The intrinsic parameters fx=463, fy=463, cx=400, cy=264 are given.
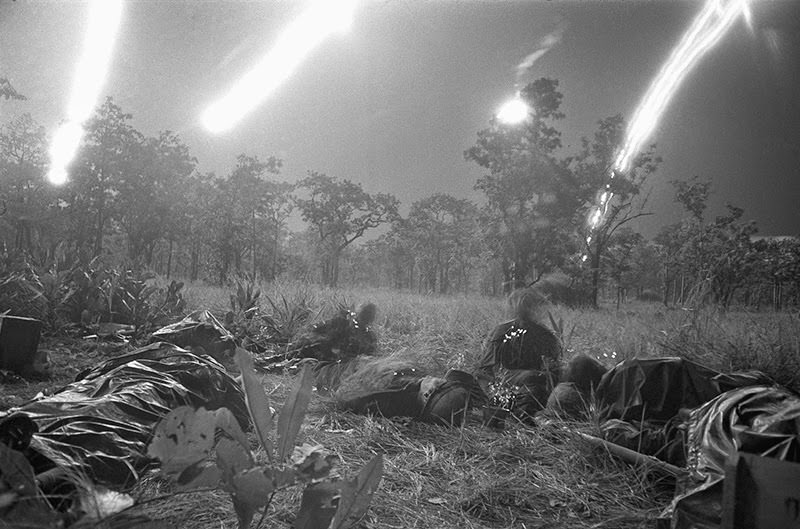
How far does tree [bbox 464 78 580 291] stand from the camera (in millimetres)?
19688

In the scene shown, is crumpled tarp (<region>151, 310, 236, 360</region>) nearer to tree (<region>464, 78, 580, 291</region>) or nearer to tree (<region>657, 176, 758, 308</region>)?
tree (<region>464, 78, 580, 291</region>)

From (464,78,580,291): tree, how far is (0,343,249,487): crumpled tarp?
18.1 m

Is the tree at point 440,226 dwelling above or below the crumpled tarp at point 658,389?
above

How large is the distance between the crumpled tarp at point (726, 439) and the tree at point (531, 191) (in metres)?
18.3

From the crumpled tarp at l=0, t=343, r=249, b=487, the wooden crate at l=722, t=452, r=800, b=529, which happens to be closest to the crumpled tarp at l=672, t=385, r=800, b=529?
the wooden crate at l=722, t=452, r=800, b=529

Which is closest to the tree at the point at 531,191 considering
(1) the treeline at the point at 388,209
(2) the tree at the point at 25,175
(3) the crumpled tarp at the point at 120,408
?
(1) the treeline at the point at 388,209

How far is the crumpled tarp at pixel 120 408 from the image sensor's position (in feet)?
4.99

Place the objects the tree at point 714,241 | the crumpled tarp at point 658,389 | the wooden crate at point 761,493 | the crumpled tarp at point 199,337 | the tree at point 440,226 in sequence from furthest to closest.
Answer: the tree at point 440,226
the tree at point 714,241
the crumpled tarp at point 199,337
the crumpled tarp at point 658,389
the wooden crate at point 761,493

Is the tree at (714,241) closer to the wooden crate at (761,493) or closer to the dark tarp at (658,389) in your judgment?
the dark tarp at (658,389)

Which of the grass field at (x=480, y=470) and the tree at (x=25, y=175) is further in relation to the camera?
the tree at (x=25, y=175)

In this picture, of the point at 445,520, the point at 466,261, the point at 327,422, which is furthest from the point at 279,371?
the point at 466,261

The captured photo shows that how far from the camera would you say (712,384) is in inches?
101

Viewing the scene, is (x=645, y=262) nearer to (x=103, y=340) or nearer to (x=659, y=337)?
(x=659, y=337)

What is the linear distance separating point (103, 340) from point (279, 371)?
195 centimetres
